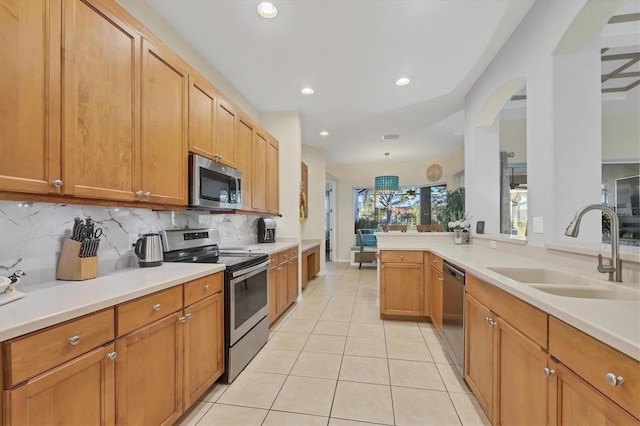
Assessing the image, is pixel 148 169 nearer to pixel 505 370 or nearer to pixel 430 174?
pixel 505 370

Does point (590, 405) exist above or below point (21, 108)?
below

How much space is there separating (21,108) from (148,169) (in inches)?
25.7

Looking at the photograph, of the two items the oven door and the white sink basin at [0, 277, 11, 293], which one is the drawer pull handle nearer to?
the oven door

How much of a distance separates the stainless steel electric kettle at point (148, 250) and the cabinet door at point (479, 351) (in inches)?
86.1

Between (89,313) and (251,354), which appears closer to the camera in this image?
(89,313)

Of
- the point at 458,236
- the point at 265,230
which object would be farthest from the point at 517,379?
the point at 265,230

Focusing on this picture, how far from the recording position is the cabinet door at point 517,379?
105 cm

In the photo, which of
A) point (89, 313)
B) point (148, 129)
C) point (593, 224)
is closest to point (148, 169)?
point (148, 129)

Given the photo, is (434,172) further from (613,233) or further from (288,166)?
(613,233)

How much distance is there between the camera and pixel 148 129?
169cm

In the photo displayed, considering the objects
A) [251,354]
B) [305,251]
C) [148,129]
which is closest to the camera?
[148,129]

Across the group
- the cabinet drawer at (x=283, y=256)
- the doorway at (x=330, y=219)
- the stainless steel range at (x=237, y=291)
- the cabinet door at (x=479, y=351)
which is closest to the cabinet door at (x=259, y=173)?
the cabinet drawer at (x=283, y=256)

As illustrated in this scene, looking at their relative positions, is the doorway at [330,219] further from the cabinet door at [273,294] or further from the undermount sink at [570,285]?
the undermount sink at [570,285]

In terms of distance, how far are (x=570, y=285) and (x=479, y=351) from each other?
653mm
